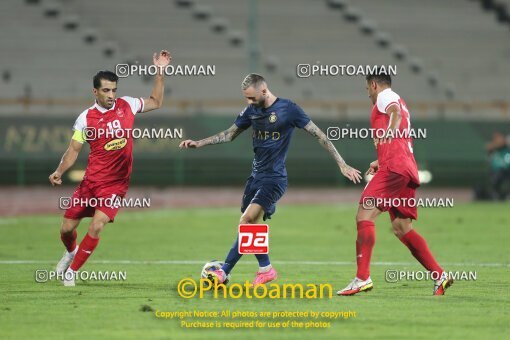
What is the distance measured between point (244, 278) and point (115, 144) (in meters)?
2.05

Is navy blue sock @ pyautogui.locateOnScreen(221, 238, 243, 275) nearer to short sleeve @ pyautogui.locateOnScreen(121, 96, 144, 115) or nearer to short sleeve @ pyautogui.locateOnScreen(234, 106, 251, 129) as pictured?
short sleeve @ pyautogui.locateOnScreen(234, 106, 251, 129)

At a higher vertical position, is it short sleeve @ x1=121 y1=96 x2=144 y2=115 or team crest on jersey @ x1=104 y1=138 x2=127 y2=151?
short sleeve @ x1=121 y1=96 x2=144 y2=115

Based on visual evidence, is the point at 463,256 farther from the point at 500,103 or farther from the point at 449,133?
the point at 500,103

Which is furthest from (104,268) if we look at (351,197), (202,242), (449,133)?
(449,133)

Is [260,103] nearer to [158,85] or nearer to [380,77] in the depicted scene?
[380,77]

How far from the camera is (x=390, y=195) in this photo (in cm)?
1052

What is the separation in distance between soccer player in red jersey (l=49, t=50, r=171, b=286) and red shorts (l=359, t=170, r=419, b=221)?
2.70 m

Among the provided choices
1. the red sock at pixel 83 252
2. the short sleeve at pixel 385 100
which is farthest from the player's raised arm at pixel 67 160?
the short sleeve at pixel 385 100

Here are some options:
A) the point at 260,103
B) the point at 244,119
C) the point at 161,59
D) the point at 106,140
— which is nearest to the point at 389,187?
the point at 260,103

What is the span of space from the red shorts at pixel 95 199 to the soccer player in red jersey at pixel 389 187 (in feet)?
8.72

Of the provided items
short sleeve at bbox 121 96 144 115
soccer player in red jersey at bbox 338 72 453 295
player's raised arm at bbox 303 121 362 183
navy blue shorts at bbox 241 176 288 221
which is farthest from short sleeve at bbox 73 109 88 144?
soccer player in red jersey at bbox 338 72 453 295

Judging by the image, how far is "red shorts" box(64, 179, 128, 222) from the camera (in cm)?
1148

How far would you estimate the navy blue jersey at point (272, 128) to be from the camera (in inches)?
434

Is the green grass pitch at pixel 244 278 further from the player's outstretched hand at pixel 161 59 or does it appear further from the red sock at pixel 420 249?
the player's outstretched hand at pixel 161 59
